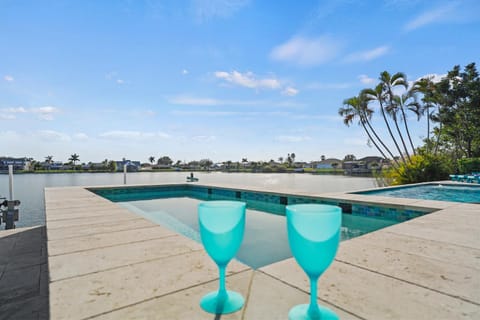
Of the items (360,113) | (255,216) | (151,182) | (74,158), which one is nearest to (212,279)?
(255,216)

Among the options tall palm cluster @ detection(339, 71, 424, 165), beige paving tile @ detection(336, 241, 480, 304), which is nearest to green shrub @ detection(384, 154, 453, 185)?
tall palm cluster @ detection(339, 71, 424, 165)

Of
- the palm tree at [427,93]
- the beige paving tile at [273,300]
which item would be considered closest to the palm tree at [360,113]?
the palm tree at [427,93]

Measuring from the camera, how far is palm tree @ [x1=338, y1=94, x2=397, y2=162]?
Result: 12500 millimetres

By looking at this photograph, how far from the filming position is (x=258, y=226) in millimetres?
4645

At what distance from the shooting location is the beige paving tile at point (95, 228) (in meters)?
2.57

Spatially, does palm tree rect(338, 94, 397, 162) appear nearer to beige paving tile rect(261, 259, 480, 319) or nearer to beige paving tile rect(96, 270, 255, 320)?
beige paving tile rect(261, 259, 480, 319)

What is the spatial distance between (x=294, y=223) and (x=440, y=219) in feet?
10.8

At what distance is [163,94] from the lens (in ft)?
36.1

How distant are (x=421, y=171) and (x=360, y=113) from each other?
13.8ft

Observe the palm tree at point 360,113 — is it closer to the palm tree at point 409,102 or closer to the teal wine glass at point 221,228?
the palm tree at point 409,102

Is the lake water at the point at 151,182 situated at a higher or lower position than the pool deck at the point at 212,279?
lower

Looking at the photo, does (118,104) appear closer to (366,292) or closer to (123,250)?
(123,250)

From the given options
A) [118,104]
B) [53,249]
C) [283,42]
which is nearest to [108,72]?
[118,104]

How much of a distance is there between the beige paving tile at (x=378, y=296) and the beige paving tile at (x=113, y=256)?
0.84 meters
